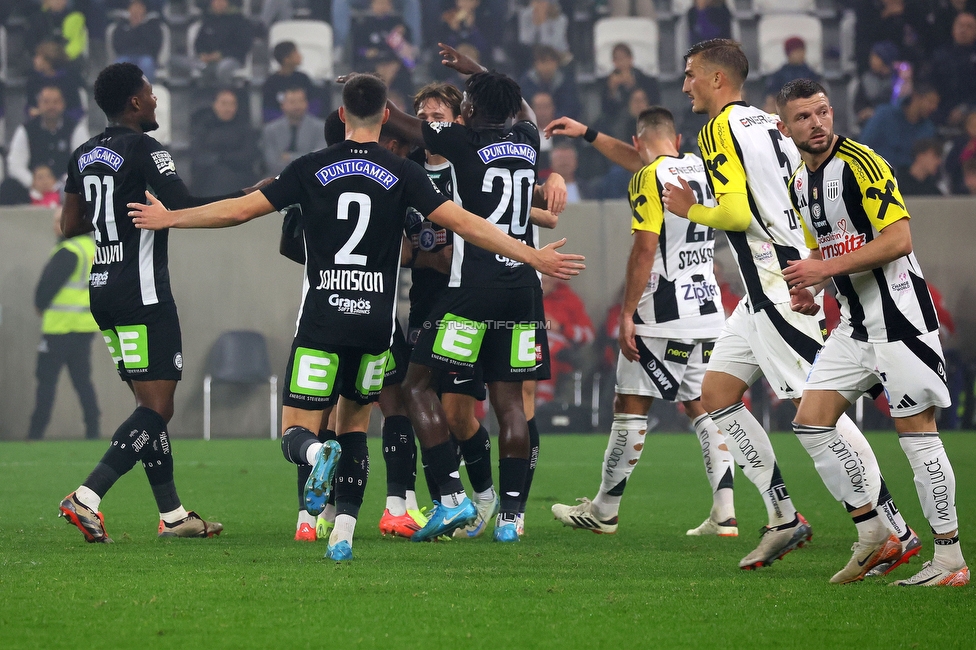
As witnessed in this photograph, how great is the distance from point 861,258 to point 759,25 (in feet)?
44.5

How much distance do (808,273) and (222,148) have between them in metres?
12.6

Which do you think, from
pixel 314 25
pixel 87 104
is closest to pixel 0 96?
pixel 87 104

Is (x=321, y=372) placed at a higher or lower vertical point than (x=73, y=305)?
higher

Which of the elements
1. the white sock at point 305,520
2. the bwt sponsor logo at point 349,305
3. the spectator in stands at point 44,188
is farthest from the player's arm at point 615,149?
the spectator in stands at point 44,188

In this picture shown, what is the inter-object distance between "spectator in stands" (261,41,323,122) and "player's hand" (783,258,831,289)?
12691mm

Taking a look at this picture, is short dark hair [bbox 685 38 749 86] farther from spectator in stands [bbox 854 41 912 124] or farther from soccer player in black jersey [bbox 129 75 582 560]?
spectator in stands [bbox 854 41 912 124]

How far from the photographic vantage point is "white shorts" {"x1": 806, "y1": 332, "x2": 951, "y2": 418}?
423 centimetres

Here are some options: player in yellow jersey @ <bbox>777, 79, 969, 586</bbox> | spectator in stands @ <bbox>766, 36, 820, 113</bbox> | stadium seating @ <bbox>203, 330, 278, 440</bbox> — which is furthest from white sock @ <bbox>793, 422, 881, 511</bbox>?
spectator in stands @ <bbox>766, 36, 820, 113</bbox>

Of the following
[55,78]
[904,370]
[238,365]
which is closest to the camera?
[904,370]

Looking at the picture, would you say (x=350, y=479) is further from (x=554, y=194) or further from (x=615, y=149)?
(x=615, y=149)

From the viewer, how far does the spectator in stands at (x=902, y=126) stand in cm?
1555

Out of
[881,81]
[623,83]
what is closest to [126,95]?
[623,83]

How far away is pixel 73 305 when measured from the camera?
13.3 metres

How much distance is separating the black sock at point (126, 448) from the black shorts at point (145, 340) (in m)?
0.20
